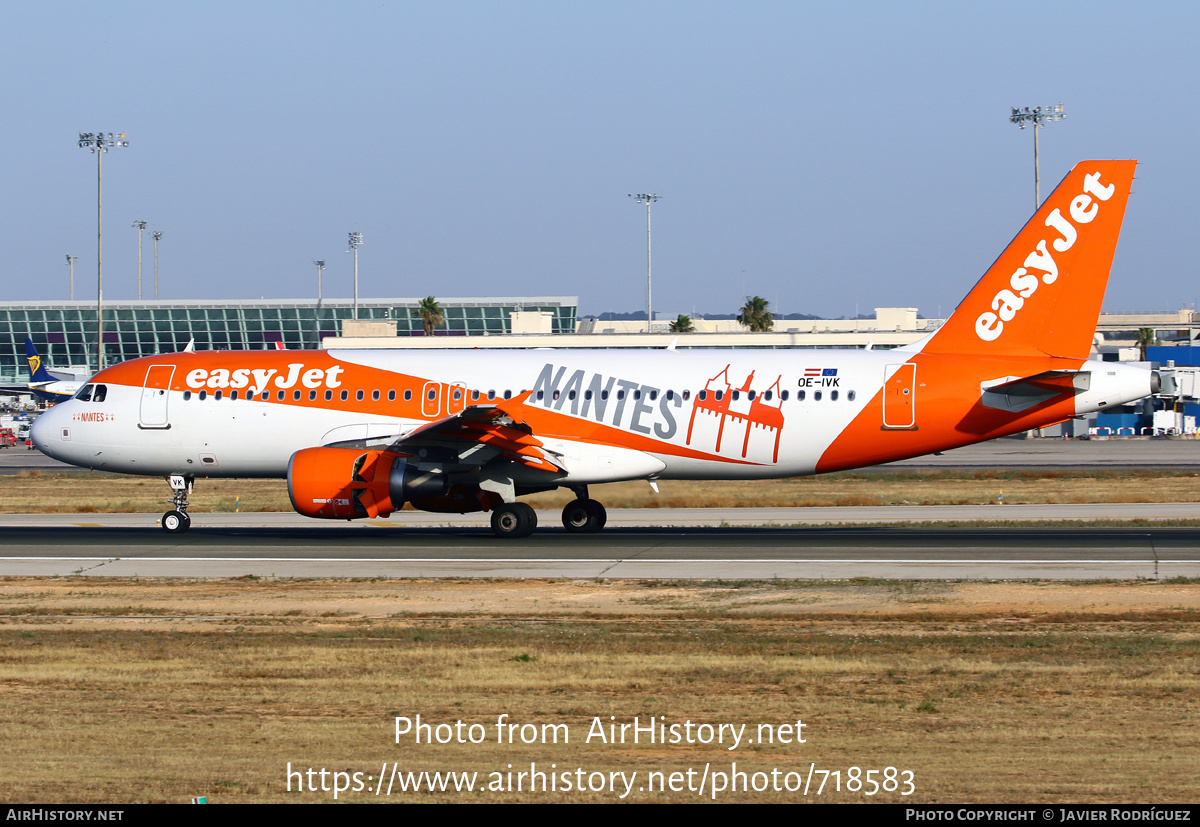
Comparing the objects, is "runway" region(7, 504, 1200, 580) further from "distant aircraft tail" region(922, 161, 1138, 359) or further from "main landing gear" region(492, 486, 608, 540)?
"distant aircraft tail" region(922, 161, 1138, 359)

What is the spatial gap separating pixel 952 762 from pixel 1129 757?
137 cm

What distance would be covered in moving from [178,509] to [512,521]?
805 centimetres

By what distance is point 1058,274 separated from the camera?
2550 cm

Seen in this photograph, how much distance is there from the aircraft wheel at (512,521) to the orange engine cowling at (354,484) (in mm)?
1752

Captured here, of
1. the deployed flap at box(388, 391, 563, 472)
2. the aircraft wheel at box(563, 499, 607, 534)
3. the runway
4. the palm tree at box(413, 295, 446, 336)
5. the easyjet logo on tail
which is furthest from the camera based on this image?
the palm tree at box(413, 295, 446, 336)

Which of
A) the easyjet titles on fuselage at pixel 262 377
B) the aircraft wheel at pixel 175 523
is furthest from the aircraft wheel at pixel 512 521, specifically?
the aircraft wheel at pixel 175 523

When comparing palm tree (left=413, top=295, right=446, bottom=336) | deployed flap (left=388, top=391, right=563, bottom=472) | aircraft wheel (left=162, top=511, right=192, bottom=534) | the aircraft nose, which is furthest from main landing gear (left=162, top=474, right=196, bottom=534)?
palm tree (left=413, top=295, right=446, bottom=336)

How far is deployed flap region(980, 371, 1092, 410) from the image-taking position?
80.7 ft

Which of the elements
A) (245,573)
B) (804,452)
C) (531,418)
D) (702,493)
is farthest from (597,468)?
(702,493)

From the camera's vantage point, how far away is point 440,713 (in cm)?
1120

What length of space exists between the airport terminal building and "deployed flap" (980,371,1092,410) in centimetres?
7728

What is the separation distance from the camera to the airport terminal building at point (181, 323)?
102 metres

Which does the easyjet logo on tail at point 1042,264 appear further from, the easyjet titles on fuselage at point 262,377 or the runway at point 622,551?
the easyjet titles on fuselage at point 262,377

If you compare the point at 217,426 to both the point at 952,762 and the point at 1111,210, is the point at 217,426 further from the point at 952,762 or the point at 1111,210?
the point at 952,762
